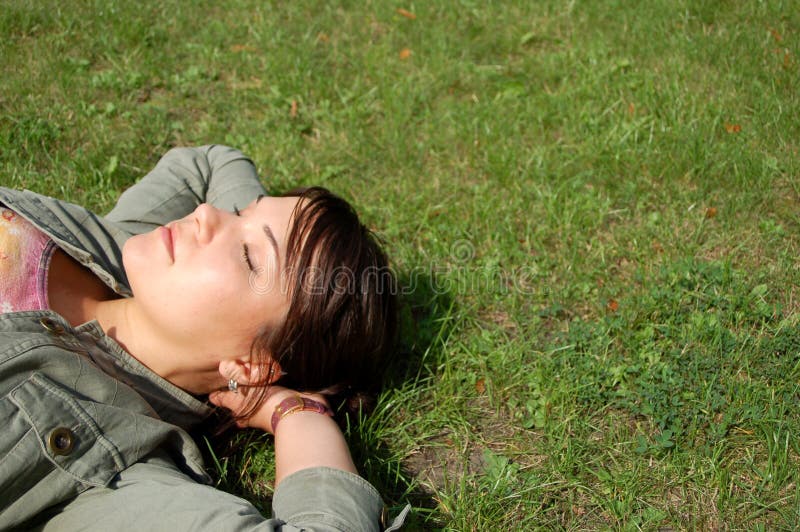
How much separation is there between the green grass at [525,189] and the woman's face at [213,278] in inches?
24.5

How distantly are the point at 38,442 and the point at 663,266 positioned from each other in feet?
9.54

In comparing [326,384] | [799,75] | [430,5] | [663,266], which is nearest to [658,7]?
[799,75]

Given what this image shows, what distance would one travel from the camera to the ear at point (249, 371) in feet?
9.02

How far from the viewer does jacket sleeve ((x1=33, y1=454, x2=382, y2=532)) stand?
2.13m

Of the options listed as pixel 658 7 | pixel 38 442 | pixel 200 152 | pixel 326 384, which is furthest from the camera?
pixel 658 7

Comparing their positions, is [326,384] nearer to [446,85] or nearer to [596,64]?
A: [446,85]

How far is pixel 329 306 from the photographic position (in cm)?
272

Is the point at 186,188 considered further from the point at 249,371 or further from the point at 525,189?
the point at 525,189

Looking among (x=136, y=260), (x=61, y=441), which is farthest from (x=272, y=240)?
(x=61, y=441)

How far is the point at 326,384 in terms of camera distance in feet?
9.60

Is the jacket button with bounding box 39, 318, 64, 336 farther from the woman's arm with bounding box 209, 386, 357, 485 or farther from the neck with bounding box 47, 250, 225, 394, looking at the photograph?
the woman's arm with bounding box 209, 386, 357, 485

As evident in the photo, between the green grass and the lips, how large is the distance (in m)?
0.87

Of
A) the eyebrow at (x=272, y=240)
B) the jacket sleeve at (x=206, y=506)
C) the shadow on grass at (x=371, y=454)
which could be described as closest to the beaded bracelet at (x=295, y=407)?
the shadow on grass at (x=371, y=454)

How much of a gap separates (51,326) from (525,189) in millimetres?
2623
